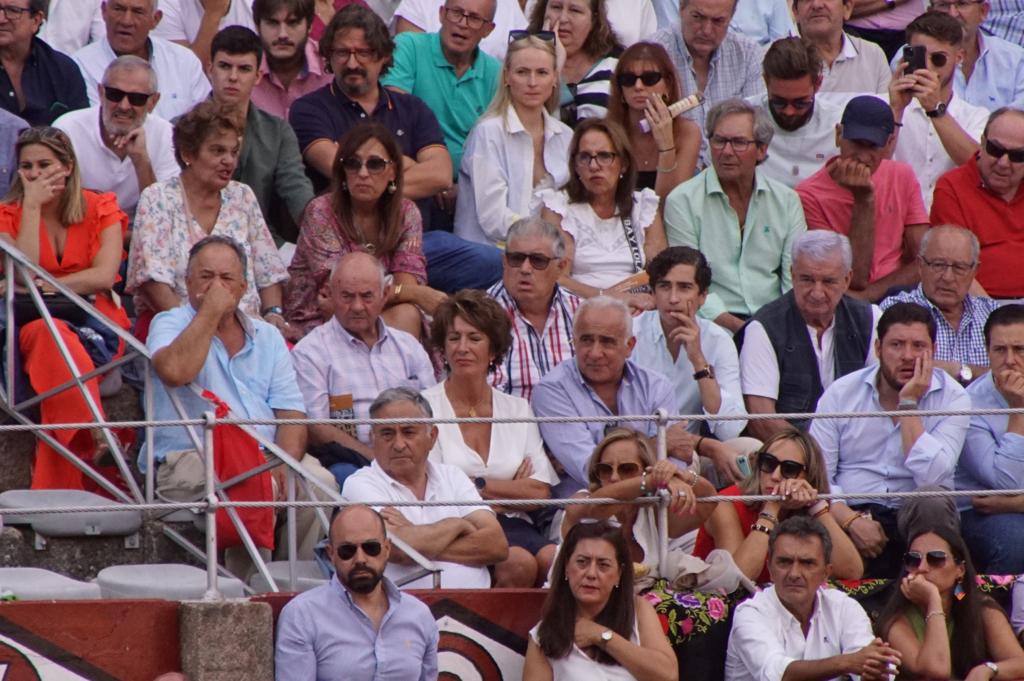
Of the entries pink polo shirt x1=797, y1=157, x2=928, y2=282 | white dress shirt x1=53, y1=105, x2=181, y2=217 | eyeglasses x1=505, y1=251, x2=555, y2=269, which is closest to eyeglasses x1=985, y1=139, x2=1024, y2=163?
pink polo shirt x1=797, y1=157, x2=928, y2=282

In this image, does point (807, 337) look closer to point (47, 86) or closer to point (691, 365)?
point (691, 365)

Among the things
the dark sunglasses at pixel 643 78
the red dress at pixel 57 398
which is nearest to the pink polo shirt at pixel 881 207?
the dark sunglasses at pixel 643 78

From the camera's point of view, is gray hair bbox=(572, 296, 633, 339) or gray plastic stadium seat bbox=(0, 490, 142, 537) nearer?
gray plastic stadium seat bbox=(0, 490, 142, 537)

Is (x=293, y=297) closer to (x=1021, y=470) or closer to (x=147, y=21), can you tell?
(x=147, y=21)

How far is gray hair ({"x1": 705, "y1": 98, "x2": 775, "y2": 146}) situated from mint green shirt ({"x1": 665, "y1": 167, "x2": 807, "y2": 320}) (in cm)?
22

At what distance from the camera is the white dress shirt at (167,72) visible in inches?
452

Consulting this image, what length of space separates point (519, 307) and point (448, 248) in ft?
2.97

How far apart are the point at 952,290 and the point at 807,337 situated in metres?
0.90

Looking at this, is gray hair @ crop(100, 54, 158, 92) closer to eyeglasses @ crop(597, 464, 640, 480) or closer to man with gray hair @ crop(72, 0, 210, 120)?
man with gray hair @ crop(72, 0, 210, 120)

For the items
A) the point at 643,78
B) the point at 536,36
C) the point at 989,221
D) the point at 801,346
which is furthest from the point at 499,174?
the point at 989,221

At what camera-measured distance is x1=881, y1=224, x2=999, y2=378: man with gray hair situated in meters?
10.6

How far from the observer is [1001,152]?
452 inches

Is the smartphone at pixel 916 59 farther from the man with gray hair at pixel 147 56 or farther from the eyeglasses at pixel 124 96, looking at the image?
the eyeglasses at pixel 124 96

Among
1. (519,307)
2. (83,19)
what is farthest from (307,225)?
(83,19)
